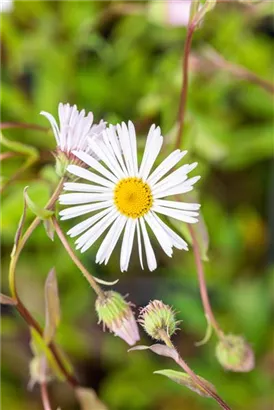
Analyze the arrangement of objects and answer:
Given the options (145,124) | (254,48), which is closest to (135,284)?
(145,124)

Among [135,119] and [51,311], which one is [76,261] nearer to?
[51,311]

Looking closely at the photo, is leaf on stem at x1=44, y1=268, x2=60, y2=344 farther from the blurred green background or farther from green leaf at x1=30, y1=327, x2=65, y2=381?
the blurred green background

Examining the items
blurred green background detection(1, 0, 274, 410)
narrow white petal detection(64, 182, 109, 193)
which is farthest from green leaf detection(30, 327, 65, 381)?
blurred green background detection(1, 0, 274, 410)

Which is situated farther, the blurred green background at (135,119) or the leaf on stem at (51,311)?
the blurred green background at (135,119)

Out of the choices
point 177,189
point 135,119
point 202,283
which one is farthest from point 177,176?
point 135,119

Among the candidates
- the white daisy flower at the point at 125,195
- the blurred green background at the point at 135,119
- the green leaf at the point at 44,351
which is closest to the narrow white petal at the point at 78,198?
the white daisy flower at the point at 125,195

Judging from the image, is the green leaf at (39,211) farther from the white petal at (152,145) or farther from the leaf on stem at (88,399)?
the leaf on stem at (88,399)
